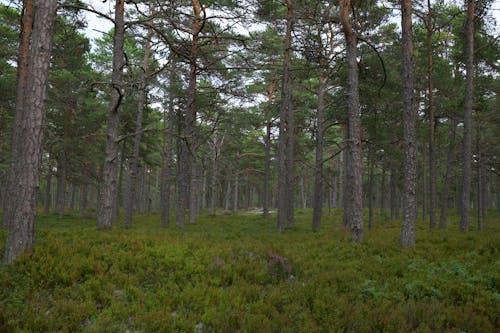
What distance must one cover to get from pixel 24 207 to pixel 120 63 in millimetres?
5756

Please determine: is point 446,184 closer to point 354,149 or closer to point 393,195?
point 393,195

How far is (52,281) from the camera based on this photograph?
5676 millimetres

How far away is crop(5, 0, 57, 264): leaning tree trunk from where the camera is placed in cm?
653

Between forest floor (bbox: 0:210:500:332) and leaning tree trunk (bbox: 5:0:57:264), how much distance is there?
0.45m

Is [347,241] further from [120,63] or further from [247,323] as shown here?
[120,63]

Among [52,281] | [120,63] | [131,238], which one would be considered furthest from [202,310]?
[120,63]

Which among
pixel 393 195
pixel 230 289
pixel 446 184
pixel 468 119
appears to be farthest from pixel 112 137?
pixel 393 195

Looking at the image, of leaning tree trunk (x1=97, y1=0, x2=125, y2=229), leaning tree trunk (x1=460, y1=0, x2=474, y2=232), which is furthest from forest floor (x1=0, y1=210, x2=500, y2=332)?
leaning tree trunk (x1=460, y1=0, x2=474, y2=232)

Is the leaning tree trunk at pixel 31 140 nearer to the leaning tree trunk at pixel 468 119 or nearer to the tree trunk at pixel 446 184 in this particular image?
the leaning tree trunk at pixel 468 119

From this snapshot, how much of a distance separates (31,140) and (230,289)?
521 cm

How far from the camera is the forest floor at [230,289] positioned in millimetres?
4723

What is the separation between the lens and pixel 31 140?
21.7 ft

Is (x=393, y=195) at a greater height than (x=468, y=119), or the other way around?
(x=468, y=119)

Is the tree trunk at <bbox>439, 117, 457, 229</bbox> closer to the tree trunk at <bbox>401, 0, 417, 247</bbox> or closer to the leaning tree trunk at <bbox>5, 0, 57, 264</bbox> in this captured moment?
the tree trunk at <bbox>401, 0, 417, 247</bbox>
